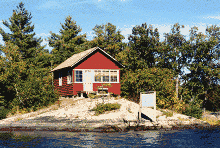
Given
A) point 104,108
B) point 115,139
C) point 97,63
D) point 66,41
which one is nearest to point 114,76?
point 97,63

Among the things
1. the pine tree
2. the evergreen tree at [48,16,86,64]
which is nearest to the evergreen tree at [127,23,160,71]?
the pine tree

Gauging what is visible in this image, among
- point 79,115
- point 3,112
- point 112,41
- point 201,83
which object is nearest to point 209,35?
point 201,83

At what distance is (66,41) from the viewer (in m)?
54.2

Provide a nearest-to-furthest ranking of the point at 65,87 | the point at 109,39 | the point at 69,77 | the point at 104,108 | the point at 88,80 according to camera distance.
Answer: the point at 104,108 → the point at 88,80 → the point at 69,77 → the point at 65,87 → the point at 109,39

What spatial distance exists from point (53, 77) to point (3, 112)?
50.7ft

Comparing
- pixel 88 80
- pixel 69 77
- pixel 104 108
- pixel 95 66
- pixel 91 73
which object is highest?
pixel 95 66

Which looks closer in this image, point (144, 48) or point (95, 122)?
point (95, 122)

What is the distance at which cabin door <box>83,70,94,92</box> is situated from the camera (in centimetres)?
3109

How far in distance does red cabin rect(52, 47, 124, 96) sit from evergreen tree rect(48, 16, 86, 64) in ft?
58.1

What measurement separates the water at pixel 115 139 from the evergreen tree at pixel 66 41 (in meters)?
33.9

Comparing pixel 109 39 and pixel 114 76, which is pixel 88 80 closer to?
pixel 114 76

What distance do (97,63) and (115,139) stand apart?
701 inches

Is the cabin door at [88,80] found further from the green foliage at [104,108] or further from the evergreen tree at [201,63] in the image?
the evergreen tree at [201,63]

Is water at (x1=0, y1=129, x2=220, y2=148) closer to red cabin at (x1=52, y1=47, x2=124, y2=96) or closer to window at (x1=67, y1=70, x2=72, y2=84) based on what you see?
red cabin at (x1=52, y1=47, x2=124, y2=96)
